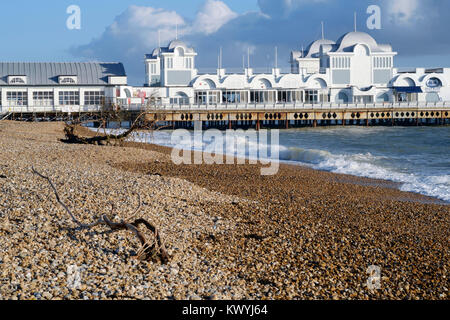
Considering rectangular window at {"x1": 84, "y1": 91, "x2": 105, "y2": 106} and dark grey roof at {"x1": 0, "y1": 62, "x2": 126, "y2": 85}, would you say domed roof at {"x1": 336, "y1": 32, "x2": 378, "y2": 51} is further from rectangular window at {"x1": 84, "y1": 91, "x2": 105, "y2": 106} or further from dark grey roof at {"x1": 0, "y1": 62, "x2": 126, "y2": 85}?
rectangular window at {"x1": 84, "y1": 91, "x2": 105, "y2": 106}

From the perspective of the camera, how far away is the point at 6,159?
1303 centimetres

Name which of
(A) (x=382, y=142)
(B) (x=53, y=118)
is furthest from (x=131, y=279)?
(B) (x=53, y=118)

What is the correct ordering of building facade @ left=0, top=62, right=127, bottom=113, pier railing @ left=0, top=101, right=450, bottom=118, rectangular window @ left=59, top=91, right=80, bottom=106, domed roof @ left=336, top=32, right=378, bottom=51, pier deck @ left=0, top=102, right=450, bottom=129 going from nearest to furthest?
pier railing @ left=0, top=101, right=450, bottom=118 < pier deck @ left=0, top=102, right=450, bottom=129 < building facade @ left=0, top=62, right=127, bottom=113 < rectangular window @ left=59, top=91, right=80, bottom=106 < domed roof @ left=336, top=32, right=378, bottom=51

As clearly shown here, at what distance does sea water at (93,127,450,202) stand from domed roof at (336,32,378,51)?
17.3 meters

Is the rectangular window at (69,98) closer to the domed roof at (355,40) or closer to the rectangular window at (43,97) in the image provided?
the rectangular window at (43,97)

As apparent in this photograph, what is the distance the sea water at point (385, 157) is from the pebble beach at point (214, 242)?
4.07 meters

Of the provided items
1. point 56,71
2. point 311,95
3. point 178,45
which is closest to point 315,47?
point 311,95

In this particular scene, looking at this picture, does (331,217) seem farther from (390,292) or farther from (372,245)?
(390,292)

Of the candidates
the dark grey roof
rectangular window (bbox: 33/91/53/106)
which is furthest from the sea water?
rectangular window (bbox: 33/91/53/106)

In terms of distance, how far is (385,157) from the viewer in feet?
74.6

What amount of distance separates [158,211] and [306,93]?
43708mm

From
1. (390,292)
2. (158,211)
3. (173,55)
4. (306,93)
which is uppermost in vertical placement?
(173,55)

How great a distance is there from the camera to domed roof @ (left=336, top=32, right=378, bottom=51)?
5347 cm

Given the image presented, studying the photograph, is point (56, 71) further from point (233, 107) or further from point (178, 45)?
point (233, 107)
